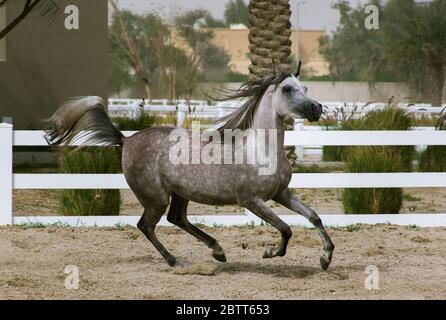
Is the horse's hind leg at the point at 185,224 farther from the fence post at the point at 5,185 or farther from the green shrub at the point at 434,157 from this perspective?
the green shrub at the point at 434,157

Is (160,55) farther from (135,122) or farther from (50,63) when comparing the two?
(135,122)

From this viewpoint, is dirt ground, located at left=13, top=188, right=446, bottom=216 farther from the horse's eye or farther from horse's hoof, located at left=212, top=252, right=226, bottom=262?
the horse's eye

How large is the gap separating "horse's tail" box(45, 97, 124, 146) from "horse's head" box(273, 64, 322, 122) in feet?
5.14

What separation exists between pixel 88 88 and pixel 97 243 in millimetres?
11040

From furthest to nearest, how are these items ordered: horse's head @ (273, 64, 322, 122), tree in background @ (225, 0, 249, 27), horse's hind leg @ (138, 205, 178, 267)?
tree in background @ (225, 0, 249, 27) → horse's hind leg @ (138, 205, 178, 267) → horse's head @ (273, 64, 322, 122)

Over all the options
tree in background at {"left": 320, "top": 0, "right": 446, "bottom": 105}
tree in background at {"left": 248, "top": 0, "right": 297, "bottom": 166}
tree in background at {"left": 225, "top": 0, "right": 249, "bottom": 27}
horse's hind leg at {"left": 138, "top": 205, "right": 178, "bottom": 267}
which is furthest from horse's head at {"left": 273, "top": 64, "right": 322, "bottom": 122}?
tree in background at {"left": 225, "top": 0, "right": 249, "bottom": 27}

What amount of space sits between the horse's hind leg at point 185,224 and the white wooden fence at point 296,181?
92.2 inches

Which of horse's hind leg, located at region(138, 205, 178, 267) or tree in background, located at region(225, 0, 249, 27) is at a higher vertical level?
tree in background, located at region(225, 0, 249, 27)

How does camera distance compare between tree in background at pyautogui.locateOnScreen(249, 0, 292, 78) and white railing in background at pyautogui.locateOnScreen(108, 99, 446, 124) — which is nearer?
white railing in background at pyautogui.locateOnScreen(108, 99, 446, 124)

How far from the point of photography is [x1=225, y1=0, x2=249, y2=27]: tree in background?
136250 millimetres

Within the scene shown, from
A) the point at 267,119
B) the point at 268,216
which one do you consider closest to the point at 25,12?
the point at 267,119

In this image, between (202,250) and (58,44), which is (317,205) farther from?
(58,44)

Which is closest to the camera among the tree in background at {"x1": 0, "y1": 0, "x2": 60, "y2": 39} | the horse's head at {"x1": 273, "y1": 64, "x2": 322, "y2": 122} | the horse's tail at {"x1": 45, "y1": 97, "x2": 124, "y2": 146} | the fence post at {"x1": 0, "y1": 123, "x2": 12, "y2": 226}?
the horse's head at {"x1": 273, "y1": 64, "x2": 322, "y2": 122}

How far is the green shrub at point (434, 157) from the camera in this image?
13.5 meters
